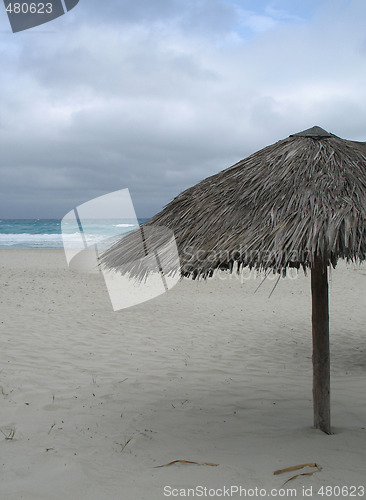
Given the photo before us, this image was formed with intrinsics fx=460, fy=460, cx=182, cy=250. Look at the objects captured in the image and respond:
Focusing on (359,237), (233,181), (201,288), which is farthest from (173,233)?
(201,288)

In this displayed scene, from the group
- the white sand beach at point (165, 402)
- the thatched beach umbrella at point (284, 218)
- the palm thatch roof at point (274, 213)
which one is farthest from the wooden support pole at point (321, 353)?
the palm thatch roof at point (274, 213)

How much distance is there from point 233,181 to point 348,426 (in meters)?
2.04

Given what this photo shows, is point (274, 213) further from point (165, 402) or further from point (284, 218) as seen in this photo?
point (165, 402)

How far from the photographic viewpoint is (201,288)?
39.8 feet

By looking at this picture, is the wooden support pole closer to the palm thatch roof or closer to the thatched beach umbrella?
the thatched beach umbrella

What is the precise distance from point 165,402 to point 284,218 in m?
2.19

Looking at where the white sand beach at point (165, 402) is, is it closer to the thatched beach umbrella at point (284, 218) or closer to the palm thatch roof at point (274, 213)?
the thatched beach umbrella at point (284, 218)

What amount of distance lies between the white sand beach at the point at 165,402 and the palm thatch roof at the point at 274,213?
1.22 metres

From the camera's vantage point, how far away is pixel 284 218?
279 centimetres

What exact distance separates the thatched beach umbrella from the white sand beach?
2.15 feet

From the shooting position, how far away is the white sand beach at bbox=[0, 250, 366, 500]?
8.99 feet

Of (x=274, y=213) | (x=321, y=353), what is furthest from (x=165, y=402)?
(x=274, y=213)

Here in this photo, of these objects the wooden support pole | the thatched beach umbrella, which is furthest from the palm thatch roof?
the wooden support pole

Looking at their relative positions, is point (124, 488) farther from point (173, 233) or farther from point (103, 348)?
point (103, 348)
